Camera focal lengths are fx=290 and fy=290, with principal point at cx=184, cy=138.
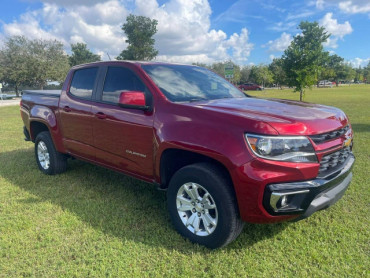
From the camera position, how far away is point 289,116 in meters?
2.61

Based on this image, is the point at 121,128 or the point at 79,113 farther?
the point at 79,113

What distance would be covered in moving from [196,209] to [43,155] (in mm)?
3547

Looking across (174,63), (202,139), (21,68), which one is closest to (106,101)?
(174,63)

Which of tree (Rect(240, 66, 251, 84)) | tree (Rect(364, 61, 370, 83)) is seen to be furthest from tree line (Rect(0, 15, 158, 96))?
tree (Rect(364, 61, 370, 83))

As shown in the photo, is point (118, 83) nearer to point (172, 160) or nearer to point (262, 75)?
point (172, 160)

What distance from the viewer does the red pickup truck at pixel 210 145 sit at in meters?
2.39

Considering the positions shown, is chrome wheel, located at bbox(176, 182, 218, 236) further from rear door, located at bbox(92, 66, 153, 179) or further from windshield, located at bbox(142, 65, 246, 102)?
windshield, located at bbox(142, 65, 246, 102)

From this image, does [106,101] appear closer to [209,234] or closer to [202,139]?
[202,139]

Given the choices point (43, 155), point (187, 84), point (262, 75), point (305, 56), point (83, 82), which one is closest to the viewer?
point (187, 84)

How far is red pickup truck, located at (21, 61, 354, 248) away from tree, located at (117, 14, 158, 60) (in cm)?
5483

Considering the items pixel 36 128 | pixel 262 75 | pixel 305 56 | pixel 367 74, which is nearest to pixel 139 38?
pixel 262 75

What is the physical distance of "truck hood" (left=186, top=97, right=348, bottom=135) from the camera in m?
2.43

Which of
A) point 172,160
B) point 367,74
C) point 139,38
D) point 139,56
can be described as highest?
point 139,38

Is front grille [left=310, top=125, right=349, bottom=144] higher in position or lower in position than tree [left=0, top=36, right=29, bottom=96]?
lower
